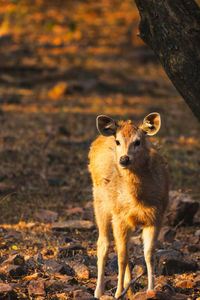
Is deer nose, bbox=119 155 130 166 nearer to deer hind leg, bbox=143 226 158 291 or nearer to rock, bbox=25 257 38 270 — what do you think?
deer hind leg, bbox=143 226 158 291

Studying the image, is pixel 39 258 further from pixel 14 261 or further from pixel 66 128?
pixel 66 128

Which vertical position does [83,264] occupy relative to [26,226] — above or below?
above

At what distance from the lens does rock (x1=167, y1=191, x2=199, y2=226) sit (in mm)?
7867

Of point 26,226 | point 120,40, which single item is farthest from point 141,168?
point 120,40

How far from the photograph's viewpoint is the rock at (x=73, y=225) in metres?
7.57

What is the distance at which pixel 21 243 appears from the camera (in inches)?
274

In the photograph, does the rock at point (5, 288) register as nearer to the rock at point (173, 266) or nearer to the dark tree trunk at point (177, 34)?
the rock at point (173, 266)

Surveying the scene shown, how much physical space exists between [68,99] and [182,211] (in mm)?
7372

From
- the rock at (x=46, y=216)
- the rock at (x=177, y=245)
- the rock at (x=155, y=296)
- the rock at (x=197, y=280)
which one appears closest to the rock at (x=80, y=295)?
the rock at (x=155, y=296)

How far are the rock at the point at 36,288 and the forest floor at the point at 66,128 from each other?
1cm

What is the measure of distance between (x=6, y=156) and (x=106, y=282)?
4.80 meters

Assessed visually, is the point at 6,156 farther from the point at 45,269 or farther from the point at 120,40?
the point at 120,40

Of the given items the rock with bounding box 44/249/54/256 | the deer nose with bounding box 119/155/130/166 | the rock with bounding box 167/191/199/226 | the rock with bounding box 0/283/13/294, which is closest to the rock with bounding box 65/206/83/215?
the rock with bounding box 167/191/199/226

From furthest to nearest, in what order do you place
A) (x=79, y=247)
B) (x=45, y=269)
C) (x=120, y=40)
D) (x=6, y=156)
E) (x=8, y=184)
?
(x=120, y=40)
(x=6, y=156)
(x=8, y=184)
(x=79, y=247)
(x=45, y=269)
